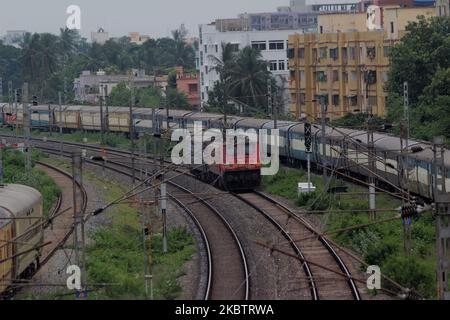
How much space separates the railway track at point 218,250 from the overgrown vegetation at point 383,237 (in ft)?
9.70

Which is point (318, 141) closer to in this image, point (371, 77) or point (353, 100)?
point (371, 77)

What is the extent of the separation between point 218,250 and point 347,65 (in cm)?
4480

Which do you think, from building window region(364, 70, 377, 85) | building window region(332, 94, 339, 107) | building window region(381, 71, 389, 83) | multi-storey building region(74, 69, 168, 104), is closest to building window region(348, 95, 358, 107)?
building window region(332, 94, 339, 107)

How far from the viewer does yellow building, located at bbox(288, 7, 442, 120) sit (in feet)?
228

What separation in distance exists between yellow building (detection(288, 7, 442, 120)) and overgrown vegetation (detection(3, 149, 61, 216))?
2014 centimetres

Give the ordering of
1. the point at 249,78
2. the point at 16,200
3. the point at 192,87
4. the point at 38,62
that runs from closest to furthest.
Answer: the point at 16,200, the point at 249,78, the point at 192,87, the point at 38,62

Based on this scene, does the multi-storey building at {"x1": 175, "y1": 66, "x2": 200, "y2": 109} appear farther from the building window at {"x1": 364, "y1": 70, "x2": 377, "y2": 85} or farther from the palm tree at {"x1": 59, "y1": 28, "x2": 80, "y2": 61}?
the building window at {"x1": 364, "y1": 70, "x2": 377, "y2": 85}

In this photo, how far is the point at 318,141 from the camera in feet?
149

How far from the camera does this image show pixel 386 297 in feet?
76.1

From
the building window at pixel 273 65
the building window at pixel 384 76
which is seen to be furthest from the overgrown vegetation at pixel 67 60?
the building window at pixel 384 76

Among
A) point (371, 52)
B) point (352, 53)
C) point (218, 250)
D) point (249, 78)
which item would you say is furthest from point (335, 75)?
point (218, 250)

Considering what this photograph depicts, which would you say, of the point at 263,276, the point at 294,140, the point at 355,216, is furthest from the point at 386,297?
the point at 294,140
